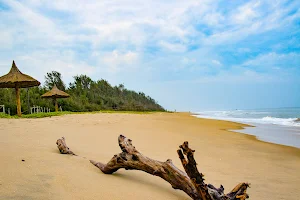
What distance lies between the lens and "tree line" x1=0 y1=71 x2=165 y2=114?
22.7m

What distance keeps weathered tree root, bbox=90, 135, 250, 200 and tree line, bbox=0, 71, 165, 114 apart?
1865cm

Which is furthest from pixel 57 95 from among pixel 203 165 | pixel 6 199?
pixel 6 199

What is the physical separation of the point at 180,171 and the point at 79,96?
3121cm

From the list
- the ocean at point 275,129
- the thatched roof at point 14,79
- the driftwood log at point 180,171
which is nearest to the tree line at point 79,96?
the thatched roof at point 14,79

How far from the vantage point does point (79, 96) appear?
104 ft

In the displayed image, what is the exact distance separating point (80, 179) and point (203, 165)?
2453mm

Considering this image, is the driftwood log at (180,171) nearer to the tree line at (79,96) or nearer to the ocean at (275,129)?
the ocean at (275,129)

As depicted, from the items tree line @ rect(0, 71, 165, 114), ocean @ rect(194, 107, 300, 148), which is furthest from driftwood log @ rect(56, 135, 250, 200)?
tree line @ rect(0, 71, 165, 114)

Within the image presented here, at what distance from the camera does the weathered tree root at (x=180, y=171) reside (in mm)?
1855

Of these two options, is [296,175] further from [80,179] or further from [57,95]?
[57,95]

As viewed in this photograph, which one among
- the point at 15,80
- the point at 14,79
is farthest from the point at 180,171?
the point at 14,79

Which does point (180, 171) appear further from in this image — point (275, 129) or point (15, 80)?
point (15, 80)

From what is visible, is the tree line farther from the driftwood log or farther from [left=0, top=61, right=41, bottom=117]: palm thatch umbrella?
the driftwood log

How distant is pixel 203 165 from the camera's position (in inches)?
162
